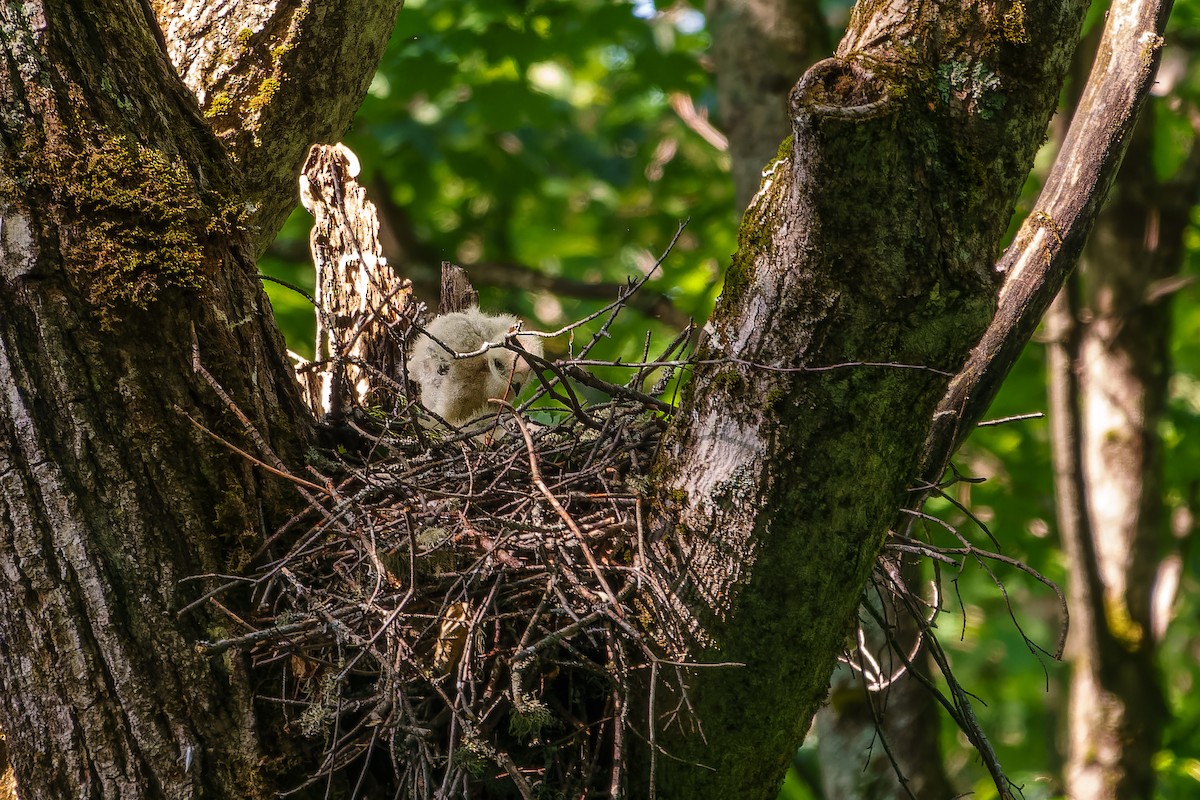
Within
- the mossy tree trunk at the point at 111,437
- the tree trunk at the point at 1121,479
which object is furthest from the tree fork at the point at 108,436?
the tree trunk at the point at 1121,479

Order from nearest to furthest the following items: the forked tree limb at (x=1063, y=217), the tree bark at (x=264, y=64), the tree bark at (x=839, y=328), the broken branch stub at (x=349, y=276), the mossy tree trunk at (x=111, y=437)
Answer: the tree bark at (x=839, y=328) → the mossy tree trunk at (x=111, y=437) → the forked tree limb at (x=1063, y=217) → the tree bark at (x=264, y=64) → the broken branch stub at (x=349, y=276)

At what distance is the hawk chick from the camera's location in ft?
12.6

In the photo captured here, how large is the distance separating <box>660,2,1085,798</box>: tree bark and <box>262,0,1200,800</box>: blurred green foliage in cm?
422

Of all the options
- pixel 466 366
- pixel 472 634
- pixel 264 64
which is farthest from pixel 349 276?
pixel 472 634

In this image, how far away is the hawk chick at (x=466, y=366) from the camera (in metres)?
3.84

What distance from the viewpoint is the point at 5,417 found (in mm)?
2066

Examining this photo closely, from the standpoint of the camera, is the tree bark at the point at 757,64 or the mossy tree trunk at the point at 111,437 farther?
the tree bark at the point at 757,64

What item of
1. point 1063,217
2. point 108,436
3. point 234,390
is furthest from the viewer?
point 1063,217

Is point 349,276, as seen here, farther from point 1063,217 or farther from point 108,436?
point 1063,217

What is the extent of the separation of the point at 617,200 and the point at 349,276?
7246mm

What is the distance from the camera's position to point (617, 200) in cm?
1091

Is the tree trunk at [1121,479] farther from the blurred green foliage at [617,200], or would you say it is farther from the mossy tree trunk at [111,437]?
the mossy tree trunk at [111,437]

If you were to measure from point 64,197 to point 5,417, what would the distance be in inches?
17.7

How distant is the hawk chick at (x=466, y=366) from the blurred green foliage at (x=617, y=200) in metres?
2.37
